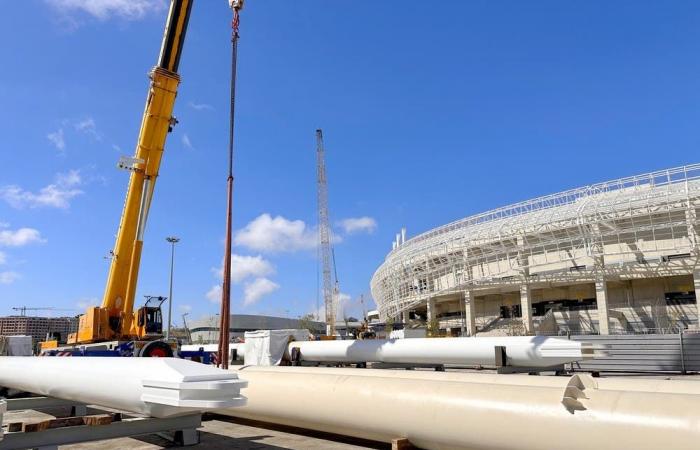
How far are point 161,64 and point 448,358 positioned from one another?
41.7 ft

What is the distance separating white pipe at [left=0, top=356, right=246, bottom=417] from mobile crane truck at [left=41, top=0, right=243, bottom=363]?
23.6ft

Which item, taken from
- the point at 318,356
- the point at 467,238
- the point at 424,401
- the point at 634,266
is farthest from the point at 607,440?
the point at 467,238

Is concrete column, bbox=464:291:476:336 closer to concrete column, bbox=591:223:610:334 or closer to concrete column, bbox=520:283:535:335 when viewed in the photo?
concrete column, bbox=520:283:535:335

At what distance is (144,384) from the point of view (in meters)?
6.56

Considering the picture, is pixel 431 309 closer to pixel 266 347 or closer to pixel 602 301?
pixel 602 301

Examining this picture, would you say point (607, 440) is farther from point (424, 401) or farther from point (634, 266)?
point (634, 266)

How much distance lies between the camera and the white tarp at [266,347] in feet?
64.5

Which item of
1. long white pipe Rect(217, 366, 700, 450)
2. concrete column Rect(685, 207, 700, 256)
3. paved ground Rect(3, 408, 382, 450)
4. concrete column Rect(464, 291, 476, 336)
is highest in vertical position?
concrete column Rect(685, 207, 700, 256)

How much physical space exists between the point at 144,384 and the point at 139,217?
11076 mm

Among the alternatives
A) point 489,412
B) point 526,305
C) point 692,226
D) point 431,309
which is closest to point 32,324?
point 431,309

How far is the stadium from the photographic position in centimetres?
3903

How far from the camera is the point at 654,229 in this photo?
129 ft

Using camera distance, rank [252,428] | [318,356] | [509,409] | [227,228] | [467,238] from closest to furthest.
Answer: [509,409] < [252,428] < [227,228] < [318,356] < [467,238]

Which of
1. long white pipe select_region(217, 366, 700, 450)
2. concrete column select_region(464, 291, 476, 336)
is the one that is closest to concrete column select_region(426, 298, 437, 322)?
concrete column select_region(464, 291, 476, 336)
